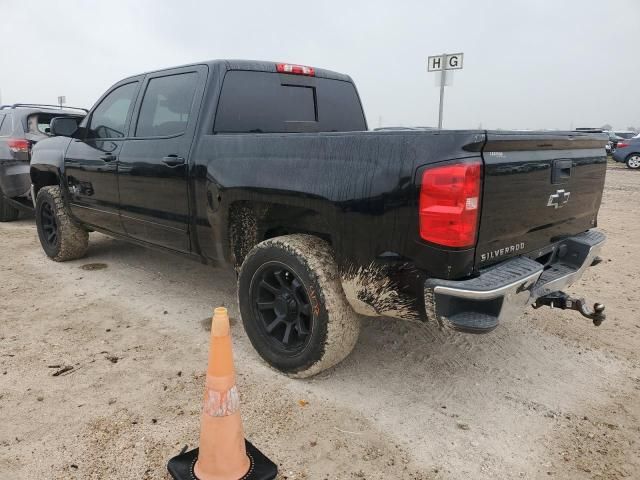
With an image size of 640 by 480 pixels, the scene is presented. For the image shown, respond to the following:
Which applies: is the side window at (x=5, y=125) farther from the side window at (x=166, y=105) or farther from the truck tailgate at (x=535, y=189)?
the truck tailgate at (x=535, y=189)

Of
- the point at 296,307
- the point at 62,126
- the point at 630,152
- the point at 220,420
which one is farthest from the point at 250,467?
the point at 630,152

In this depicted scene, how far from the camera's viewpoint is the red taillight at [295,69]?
370 centimetres

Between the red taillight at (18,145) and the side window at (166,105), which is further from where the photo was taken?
the red taillight at (18,145)

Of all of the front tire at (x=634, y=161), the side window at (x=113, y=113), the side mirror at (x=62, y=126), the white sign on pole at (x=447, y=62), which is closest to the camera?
the side window at (x=113, y=113)

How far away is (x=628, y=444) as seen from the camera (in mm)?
2332

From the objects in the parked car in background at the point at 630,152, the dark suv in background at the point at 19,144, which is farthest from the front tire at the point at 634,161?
the dark suv in background at the point at 19,144

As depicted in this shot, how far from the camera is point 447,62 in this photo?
331 inches

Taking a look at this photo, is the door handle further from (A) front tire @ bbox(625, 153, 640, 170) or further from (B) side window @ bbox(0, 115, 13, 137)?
(A) front tire @ bbox(625, 153, 640, 170)

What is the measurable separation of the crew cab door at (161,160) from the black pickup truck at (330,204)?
0.01m

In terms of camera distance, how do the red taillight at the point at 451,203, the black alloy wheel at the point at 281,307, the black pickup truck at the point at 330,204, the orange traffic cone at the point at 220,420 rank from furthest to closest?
1. the black alloy wheel at the point at 281,307
2. the black pickup truck at the point at 330,204
3. the red taillight at the point at 451,203
4. the orange traffic cone at the point at 220,420

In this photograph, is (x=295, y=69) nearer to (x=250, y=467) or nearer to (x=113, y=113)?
(x=113, y=113)

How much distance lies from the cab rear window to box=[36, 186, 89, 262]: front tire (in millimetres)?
2639

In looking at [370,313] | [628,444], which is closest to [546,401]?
[628,444]

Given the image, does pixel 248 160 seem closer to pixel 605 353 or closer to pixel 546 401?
pixel 546 401
